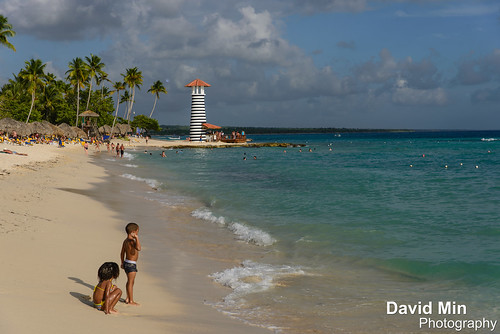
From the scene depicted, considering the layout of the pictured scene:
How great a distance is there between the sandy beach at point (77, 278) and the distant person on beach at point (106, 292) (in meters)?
0.13

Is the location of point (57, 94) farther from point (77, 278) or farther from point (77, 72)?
point (77, 278)

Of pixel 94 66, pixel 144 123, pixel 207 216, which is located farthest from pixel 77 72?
pixel 207 216

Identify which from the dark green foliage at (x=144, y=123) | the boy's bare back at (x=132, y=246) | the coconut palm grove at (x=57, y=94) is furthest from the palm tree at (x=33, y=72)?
the boy's bare back at (x=132, y=246)

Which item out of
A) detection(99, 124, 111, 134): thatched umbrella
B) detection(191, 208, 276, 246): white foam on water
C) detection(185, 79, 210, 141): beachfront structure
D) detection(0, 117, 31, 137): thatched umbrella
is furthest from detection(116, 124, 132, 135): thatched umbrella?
detection(191, 208, 276, 246): white foam on water

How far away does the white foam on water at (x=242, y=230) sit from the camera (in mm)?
12984

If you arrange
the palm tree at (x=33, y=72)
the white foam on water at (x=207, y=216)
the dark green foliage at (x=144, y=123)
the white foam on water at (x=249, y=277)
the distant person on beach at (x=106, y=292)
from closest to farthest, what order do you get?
the distant person on beach at (x=106, y=292) < the white foam on water at (x=249, y=277) < the white foam on water at (x=207, y=216) < the palm tree at (x=33, y=72) < the dark green foliage at (x=144, y=123)

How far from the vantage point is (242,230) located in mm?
14312

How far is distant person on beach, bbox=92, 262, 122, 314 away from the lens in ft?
21.4

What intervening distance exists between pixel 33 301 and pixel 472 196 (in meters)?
21.7

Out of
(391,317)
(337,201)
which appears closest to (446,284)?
(391,317)

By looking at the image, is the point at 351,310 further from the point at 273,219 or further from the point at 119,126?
the point at 119,126

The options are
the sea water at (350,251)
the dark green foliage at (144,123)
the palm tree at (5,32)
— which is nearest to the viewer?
the sea water at (350,251)

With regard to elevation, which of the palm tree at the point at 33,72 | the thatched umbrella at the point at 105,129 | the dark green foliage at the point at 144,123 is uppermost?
the palm tree at the point at 33,72

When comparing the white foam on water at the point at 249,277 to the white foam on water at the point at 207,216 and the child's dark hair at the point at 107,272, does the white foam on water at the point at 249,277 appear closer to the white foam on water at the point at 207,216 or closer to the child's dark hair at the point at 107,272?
the child's dark hair at the point at 107,272
